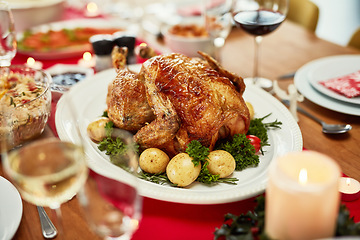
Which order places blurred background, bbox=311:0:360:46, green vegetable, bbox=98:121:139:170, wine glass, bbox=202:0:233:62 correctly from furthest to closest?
blurred background, bbox=311:0:360:46 < wine glass, bbox=202:0:233:62 < green vegetable, bbox=98:121:139:170

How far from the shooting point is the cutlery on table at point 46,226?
1082 millimetres

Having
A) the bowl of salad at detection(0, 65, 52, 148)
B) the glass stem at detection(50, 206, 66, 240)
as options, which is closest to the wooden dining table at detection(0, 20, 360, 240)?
the glass stem at detection(50, 206, 66, 240)

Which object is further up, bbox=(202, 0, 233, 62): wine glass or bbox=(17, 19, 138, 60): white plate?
bbox=(202, 0, 233, 62): wine glass

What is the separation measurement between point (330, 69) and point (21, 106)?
1.33 m

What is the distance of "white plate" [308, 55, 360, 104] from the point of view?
1.75 metres

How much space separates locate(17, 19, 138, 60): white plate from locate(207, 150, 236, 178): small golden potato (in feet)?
3.94

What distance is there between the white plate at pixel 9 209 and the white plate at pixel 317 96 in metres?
1.17

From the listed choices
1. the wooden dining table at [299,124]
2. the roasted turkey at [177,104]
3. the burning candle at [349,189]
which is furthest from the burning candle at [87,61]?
the burning candle at [349,189]

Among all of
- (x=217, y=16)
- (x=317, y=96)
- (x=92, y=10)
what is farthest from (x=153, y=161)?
(x=92, y=10)

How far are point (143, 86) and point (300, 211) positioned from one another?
2.55ft

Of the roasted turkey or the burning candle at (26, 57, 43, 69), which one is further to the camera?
the burning candle at (26, 57, 43, 69)

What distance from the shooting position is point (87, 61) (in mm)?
2166

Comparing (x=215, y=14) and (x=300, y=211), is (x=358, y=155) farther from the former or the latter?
(x=215, y=14)

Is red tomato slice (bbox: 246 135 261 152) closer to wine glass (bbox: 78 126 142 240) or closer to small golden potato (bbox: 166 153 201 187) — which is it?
small golden potato (bbox: 166 153 201 187)
